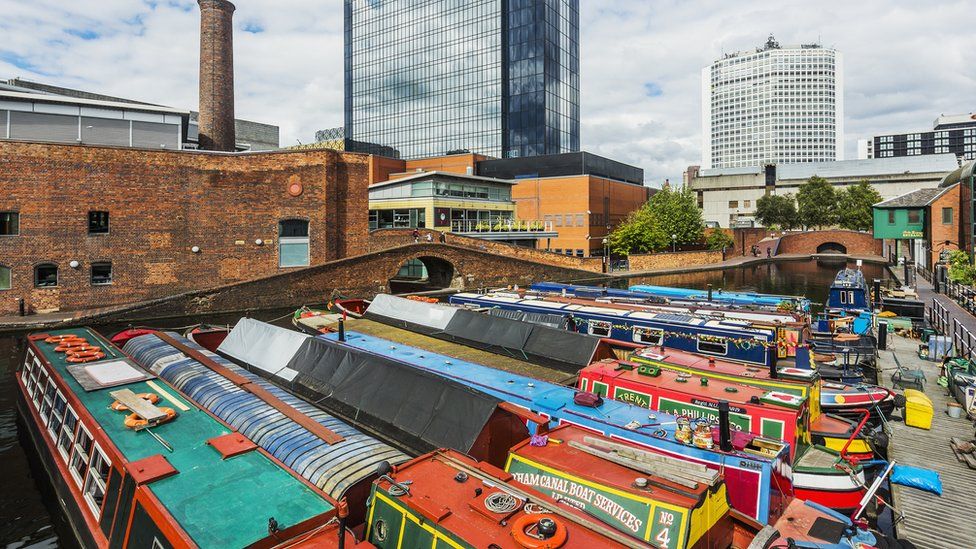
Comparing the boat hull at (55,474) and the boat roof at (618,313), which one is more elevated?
the boat roof at (618,313)

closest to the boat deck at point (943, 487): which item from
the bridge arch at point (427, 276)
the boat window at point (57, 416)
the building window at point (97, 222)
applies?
the boat window at point (57, 416)

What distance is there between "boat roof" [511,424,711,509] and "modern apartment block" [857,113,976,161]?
20843 cm

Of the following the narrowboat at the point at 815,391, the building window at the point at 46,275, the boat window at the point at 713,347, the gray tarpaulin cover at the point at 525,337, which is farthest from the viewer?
the building window at the point at 46,275

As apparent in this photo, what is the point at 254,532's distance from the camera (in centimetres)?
641

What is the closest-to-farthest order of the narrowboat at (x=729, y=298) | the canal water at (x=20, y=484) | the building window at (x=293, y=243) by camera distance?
the canal water at (x=20, y=484) → the narrowboat at (x=729, y=298) → the building window at (x=293, y=243)

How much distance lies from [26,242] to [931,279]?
56494mm

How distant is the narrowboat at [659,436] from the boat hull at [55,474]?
7.68 metres

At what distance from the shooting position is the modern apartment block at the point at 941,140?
575 ft

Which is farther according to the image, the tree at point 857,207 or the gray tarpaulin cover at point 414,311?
the tree at point 857,207

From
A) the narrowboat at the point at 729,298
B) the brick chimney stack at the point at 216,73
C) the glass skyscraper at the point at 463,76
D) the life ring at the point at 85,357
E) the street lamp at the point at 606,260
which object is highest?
the glass skyscraper at the point at 463,76

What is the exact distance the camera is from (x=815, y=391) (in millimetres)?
13188

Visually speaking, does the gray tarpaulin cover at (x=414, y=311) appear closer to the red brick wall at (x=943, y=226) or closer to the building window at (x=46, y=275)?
the building window at (x=46, y=275)

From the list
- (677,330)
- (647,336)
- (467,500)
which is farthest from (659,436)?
(647,336)

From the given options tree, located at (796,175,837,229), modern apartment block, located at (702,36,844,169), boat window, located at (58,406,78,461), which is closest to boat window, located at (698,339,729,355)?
boat window, located at (58,406,78,461)
